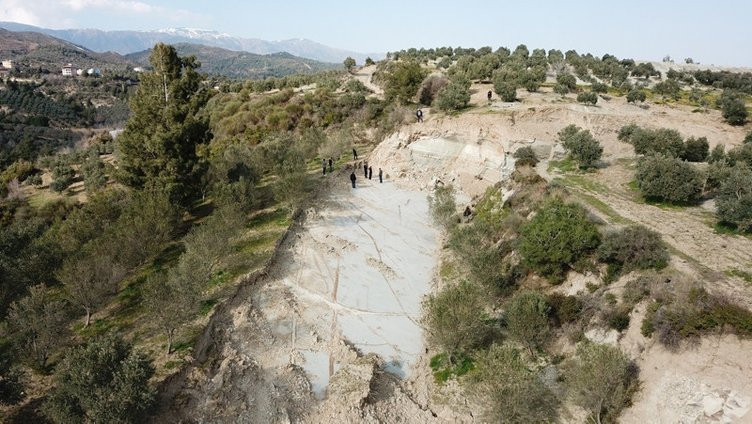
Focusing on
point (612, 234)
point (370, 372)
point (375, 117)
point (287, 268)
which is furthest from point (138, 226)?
point (375, 117)

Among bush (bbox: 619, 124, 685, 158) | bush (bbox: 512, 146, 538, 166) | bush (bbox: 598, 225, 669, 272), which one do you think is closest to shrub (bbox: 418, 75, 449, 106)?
bush (bbox: 512, 146, 538, 166)

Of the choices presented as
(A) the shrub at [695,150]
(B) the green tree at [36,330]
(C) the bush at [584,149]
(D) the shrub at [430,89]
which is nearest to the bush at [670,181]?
(C) the bush at [584,149]

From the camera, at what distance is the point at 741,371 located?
14.8 m

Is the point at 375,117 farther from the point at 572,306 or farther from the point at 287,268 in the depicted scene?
the point at 572,306

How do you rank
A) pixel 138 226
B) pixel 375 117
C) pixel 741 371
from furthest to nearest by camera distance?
1. pixel 375 117
2. pixel 138 226
3. pixel 741 371

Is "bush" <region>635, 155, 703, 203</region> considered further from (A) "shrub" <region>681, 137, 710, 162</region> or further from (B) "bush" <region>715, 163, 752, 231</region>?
(A) "shrub" <region>681, 137, 710, 162</region>

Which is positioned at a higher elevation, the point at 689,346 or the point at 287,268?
the point at 689,346

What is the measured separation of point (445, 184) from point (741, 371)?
3066cm

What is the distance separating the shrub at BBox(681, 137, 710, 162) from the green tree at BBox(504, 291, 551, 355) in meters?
23.8

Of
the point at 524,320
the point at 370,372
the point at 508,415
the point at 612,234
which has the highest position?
the point at 612,234

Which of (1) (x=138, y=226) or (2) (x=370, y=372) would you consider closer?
(2) (x=370, y=372)

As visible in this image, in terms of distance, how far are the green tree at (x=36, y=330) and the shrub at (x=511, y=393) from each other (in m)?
18.1

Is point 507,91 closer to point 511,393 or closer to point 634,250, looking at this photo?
point 634,250

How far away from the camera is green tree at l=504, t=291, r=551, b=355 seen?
64.4 feet
